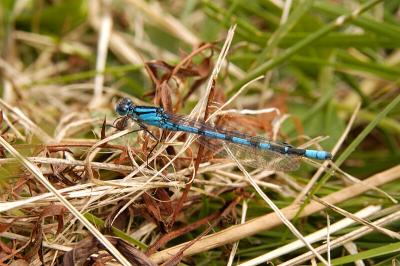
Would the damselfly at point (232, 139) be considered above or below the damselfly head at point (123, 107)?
above

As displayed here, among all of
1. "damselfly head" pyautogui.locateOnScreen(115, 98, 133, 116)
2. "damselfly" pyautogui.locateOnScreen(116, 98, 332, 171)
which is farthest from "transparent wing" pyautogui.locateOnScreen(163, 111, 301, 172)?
"damselfly head" pyautogui.locateOnScreen(115, 98, 133, 116)

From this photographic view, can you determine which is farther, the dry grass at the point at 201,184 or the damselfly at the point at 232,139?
the damselfly at the point at 232,139

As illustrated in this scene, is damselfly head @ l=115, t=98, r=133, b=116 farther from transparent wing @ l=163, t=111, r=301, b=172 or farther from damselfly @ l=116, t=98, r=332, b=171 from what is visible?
transparent wing @ l=163, t=111, r=301, b=172

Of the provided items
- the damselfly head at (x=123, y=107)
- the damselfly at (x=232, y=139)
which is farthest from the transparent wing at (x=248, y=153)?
the damselfly head at (x=123, y=107)

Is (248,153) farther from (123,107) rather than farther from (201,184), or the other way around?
(123,107)

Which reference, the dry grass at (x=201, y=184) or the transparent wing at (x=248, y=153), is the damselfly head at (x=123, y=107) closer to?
the dry grass at (x=201, y=184)

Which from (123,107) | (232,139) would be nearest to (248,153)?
(232,139)

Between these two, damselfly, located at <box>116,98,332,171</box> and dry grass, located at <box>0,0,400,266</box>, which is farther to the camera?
damselfly, located at <box>116,98,332,171</box>

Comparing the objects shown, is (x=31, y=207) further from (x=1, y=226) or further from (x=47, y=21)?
(x=47, y=21)
